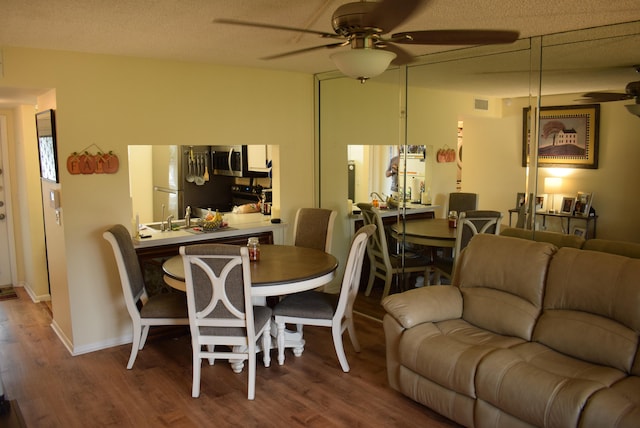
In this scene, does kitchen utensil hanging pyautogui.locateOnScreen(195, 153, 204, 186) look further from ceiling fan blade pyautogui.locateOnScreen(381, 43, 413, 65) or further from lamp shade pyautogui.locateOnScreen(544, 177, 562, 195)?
lamp shade pyautogui.locateOnScreen(544, 177, 562, 195)

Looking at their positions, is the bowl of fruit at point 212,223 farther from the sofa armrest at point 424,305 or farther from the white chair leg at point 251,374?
the sofa armrest at point 424,305

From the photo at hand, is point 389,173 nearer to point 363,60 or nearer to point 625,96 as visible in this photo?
point 625,96

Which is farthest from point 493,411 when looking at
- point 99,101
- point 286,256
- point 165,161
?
point 165,161

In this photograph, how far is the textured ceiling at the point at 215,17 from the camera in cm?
260

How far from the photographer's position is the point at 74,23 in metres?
2.93

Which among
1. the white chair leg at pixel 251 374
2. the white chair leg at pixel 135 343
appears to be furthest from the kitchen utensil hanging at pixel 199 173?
the white chair leg at pixel 251 374

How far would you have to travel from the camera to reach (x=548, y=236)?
355cm

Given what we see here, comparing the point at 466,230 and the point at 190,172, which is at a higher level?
the point at 190,172

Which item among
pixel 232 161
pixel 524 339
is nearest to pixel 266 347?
pixel 524 339

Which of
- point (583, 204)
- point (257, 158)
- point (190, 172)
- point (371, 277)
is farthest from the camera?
point (190, 172)

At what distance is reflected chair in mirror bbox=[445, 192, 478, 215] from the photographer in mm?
4090

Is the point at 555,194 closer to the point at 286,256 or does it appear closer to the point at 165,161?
the point at 286,256

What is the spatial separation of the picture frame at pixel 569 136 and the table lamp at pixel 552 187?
96 millimetres

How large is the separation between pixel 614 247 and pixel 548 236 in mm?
418
